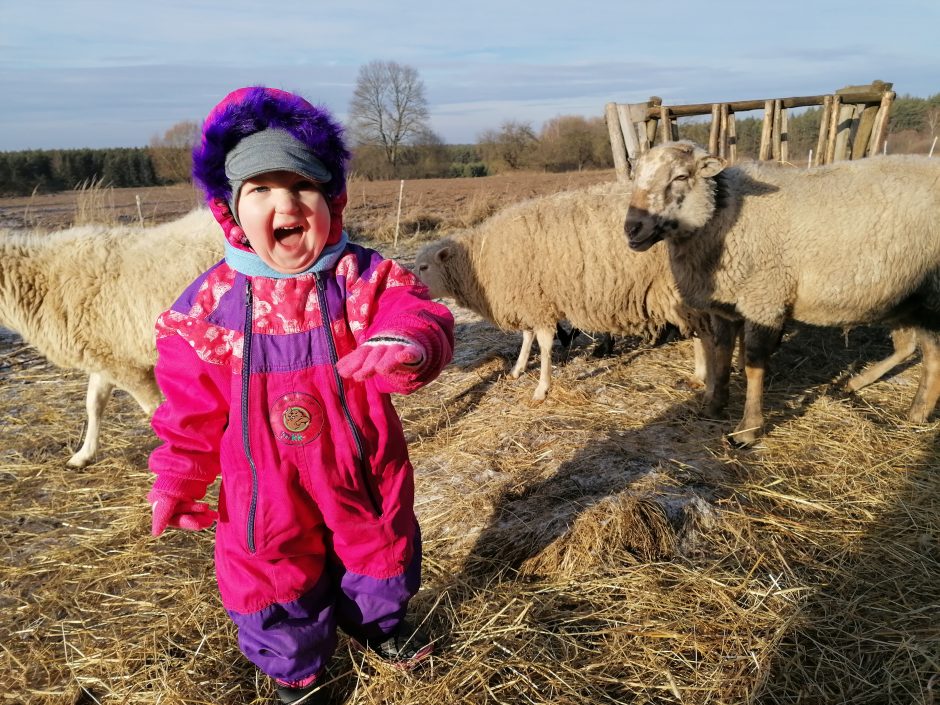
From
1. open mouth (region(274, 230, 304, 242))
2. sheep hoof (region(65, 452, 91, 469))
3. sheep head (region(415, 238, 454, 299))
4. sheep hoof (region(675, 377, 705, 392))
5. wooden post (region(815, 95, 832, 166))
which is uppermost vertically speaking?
wooden post (region(815, 95, 832, 166))

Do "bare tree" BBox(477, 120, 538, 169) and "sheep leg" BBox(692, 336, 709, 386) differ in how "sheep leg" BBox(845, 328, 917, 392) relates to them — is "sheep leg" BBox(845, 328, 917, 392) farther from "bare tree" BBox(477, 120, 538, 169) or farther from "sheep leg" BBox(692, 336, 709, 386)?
"bare tree" BBox(477, 120, 538, 169)

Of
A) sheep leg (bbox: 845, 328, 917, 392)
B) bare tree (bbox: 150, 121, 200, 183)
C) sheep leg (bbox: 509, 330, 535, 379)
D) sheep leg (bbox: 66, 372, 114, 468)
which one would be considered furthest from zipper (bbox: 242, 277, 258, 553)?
bare tree (bbox: 150, 121, 200, 183)

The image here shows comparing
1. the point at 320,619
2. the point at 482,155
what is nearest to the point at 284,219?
the point at 320,619

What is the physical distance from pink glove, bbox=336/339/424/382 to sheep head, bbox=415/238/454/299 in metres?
4.47

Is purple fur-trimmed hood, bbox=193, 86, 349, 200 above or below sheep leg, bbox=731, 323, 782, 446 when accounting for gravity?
above

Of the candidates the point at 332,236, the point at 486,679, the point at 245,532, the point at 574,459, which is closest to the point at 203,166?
the point at 332,236

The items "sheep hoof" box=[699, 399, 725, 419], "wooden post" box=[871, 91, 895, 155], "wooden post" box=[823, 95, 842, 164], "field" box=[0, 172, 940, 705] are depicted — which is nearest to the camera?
"field" box=[0, 172, 940, 705]

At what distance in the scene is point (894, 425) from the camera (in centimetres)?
441

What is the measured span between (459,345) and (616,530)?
412 cm

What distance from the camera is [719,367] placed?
457cm

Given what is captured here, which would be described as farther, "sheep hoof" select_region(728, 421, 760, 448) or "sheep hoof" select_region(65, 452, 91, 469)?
"sheep hoof" select_region(65, 452, 91, 469)

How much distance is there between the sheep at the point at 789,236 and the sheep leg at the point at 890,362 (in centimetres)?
95

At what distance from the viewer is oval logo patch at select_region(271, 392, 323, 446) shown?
1.66m

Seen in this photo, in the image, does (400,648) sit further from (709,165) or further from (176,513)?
(709,165)
